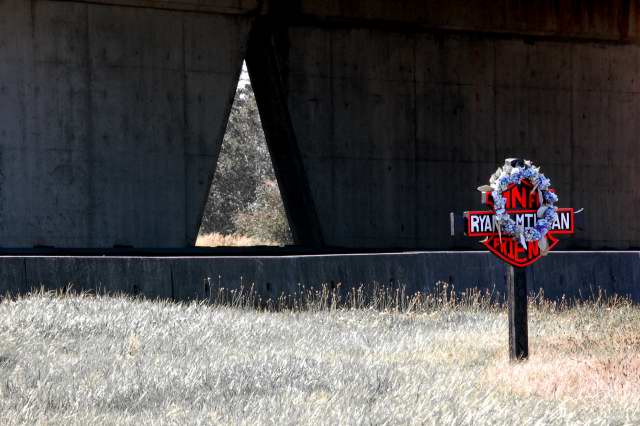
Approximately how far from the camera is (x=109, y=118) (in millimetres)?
21938

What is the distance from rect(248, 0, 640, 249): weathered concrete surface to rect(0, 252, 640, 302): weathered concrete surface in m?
8.83

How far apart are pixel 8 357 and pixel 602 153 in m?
19.7

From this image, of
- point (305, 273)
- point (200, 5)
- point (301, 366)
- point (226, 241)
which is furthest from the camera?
point (226, 241)

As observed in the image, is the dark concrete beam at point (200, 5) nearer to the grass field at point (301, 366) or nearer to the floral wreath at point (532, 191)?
the grass field at point (301, 366)

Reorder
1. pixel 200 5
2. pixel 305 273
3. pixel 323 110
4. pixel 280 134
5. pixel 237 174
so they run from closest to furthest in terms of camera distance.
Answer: pixel 305 273 → pixel 200 5 → pixel 323 110 → pixel 280 134 → pixel 237 174

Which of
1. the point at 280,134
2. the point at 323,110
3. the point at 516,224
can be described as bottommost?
the point at 516,224

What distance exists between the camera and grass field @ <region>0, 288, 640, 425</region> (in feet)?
25.6

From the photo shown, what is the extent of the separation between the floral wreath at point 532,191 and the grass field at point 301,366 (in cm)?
105

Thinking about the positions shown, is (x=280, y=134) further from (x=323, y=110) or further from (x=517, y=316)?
(x=517, y=316)

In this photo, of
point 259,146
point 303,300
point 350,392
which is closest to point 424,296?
point 303,300

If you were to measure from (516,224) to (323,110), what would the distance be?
543 inches

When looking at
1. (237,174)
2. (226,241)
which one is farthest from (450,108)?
(237,174)

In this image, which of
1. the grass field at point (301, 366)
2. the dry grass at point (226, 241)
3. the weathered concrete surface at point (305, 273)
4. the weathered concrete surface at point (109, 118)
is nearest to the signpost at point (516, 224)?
the grass field at point (301, 366)

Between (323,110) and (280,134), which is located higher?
(323,110)
